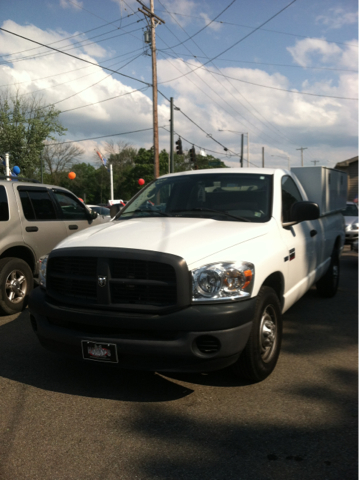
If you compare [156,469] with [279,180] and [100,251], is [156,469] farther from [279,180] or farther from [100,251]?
[279,180]

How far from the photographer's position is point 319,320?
5934 mm

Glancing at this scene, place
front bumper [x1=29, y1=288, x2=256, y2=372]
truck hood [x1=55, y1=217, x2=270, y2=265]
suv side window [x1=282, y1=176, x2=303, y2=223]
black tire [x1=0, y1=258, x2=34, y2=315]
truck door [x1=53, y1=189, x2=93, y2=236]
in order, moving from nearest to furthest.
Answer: front bumper [x1=29, y1=288, x2=256, y2=372] < truck hood [x1=55, y1=217, x2=270, y2=265] < suv side window [x1=282, y1=176, x2=303, y2=223] < black tire [x1=0, y1=258, x2=34, y2=315] < truck door [x1=53, y1=189, x2=93, y2=236]

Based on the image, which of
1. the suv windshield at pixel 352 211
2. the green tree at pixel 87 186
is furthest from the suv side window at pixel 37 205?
the green tree at pixel 87 186

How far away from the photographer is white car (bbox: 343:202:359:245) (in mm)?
15336

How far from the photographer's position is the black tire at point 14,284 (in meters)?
6.07

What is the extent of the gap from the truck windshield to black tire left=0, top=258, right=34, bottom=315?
2.00m

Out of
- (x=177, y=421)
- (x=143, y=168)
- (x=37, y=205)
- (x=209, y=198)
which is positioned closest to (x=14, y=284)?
(x=37, y=205)

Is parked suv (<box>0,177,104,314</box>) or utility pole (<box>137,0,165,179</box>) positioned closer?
parked suv (<box>0,177,104,314</box>)

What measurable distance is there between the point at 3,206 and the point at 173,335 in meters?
3.97

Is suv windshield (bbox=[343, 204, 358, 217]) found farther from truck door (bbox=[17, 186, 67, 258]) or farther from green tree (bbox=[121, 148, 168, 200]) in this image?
green tree (bbox=[121, 148, 168, 200])

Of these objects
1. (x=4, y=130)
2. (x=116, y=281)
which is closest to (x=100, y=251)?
(x=116, y=281)

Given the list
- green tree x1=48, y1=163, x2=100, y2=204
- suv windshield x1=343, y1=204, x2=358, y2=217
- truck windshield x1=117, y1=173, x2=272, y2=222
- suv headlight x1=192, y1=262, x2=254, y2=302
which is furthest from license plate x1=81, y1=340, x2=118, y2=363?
green tree x1=48, y1=163, x2=100, y2=204

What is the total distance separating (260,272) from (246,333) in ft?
1.72

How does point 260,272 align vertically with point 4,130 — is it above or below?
below
